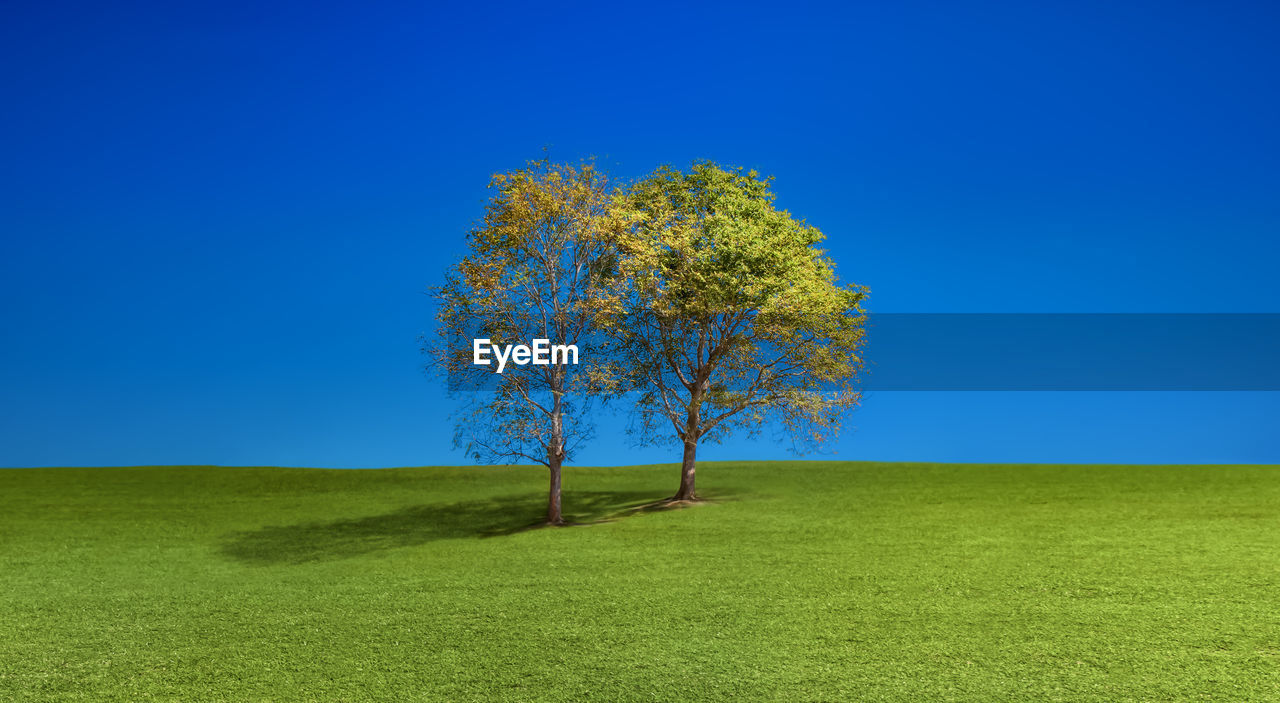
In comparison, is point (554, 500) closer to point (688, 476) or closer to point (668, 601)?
point (688, 476)

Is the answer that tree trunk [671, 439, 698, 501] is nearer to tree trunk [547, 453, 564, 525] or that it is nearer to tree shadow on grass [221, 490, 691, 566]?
tree shadow on grass [221, 490, 691, 566]

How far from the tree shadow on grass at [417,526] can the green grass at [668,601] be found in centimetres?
19

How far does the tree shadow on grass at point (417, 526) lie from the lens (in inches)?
1008

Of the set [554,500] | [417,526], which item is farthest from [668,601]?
[417,526]

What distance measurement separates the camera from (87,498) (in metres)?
37.8

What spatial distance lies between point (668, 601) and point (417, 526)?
17094mm

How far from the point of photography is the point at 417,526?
98.8 feet

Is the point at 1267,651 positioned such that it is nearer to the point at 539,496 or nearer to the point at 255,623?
the point at 255,623

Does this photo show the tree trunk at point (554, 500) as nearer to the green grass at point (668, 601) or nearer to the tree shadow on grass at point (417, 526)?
the tree shadow on grass at point (417, 526)

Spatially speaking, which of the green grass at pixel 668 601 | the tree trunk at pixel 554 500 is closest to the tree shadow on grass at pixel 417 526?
the green grass at pixel 668 601

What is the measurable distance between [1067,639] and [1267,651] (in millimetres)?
2534

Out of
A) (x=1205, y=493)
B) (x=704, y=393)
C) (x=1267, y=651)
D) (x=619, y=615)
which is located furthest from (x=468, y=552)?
(x=1205, y=493)

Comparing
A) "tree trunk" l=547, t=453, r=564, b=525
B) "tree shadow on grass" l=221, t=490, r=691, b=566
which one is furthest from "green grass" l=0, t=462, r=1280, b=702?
"tree trunk" l=547, t=453, r=564, b=525

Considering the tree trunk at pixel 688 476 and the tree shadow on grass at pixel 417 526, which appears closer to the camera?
the tree shadow on grass at pixel 417 526
